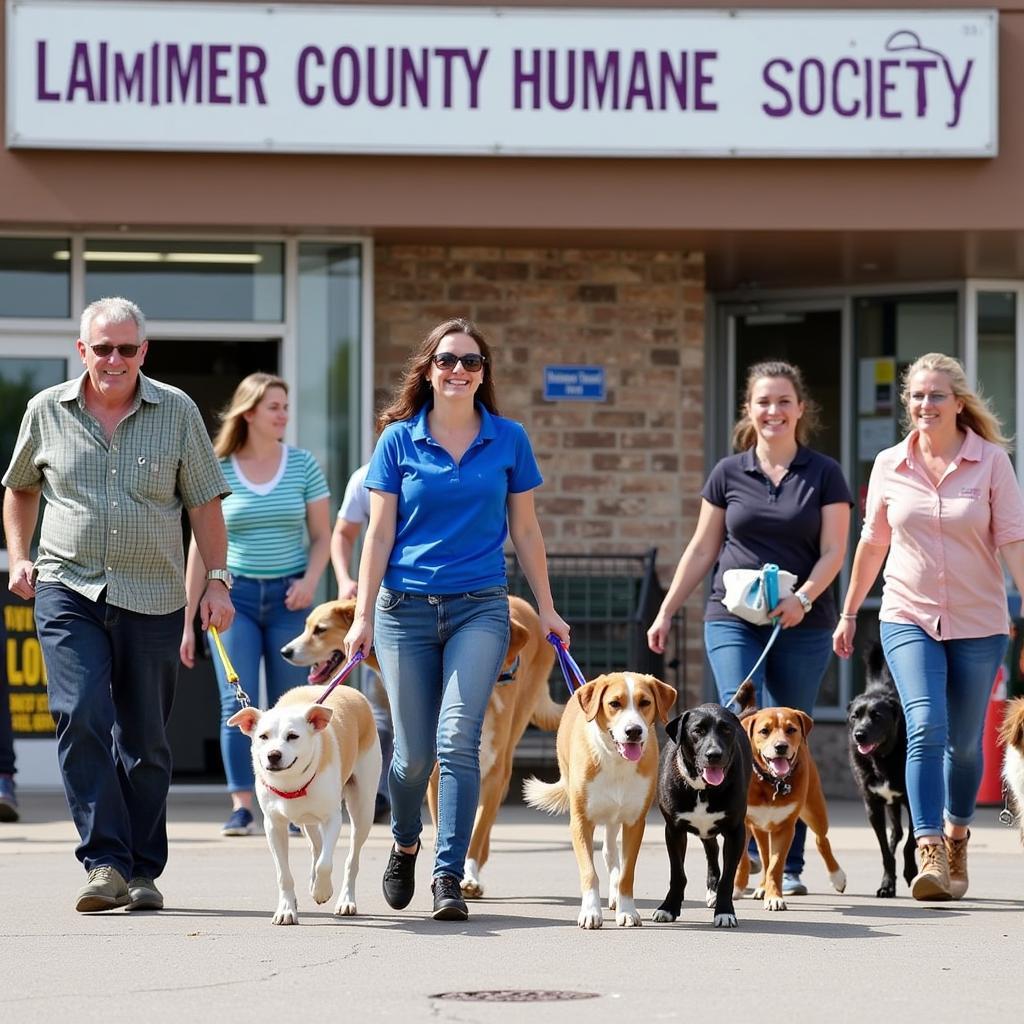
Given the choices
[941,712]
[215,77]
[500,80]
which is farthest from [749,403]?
[215,77]

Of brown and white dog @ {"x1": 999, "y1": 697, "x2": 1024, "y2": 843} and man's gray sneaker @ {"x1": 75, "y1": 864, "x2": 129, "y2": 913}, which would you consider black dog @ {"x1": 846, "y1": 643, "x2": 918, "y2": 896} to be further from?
man's gray sneaker @ {"x1": 75, "y1": 864, "x2": 129, "y2": 913}

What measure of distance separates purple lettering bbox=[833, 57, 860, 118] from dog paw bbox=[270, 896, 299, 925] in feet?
20.5

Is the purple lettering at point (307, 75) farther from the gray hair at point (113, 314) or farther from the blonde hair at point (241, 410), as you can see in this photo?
the gray hair at point (113, 314)

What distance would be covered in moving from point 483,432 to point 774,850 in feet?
6.61

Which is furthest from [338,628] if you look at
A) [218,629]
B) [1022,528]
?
[1022,528]

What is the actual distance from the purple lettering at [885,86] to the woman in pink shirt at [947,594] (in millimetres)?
3690

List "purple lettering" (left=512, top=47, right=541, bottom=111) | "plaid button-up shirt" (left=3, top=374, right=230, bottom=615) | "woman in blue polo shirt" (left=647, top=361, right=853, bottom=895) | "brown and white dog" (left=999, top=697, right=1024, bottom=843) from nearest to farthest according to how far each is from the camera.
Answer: "plaid button-up shirt" (left=3, top=374, right=230, bottom=615), "brown and white dog" (left=999, top=697, right=1024, bottom=843), "woman in blue polo shirt" (left=647, top=361, right=853, bottom=895), "purple lettering" (left=512, top=47, right=541, bottom=111)

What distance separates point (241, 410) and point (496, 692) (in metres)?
2.79

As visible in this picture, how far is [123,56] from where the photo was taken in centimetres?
1135

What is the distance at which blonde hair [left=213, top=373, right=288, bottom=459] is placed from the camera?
33.5 ft

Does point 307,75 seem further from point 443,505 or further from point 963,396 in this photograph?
point 443,505

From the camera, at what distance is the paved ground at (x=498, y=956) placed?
551 cm

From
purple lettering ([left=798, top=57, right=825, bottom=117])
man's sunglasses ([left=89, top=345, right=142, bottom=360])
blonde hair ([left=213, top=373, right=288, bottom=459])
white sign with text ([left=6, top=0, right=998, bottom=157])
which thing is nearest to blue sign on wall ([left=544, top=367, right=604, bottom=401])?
white sign with text ([left=6, top=0, right=998, bottom=157])

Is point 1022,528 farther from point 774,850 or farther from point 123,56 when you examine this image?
point 123,56
